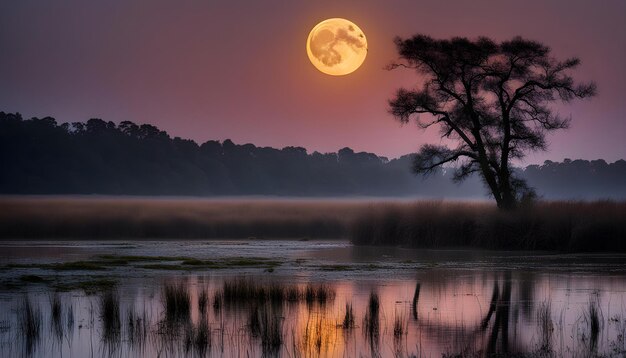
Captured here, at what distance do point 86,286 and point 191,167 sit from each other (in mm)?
131036

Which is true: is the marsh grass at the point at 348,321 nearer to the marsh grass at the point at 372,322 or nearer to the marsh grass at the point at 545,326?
the marsh grass at the point at 372,322

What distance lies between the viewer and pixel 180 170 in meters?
153

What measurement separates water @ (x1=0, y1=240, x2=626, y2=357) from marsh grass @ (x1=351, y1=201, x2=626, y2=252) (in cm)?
596

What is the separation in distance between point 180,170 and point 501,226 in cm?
11774

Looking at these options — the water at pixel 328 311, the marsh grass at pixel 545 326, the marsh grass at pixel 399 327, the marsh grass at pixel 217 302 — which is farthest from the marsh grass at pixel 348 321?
the marsh grass at pixel 545 326

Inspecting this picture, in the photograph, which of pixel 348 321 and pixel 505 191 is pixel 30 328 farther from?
pixel 505 191

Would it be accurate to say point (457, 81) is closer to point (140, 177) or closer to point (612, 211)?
point (612, 211)

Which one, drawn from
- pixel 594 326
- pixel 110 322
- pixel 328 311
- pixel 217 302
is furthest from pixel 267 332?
pixel 594 326

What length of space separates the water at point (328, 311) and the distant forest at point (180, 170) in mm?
103199

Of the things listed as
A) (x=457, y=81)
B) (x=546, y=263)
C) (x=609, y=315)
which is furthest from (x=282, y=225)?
(x=609, y=315)

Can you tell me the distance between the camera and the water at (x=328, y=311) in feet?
47.6

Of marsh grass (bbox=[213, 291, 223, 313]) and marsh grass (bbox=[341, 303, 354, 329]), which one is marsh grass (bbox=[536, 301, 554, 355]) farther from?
marsh grass (bbox=[213, 291, 223, 313])

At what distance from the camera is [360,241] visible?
45344 millimetres

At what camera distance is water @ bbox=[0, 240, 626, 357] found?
14.5 meters
